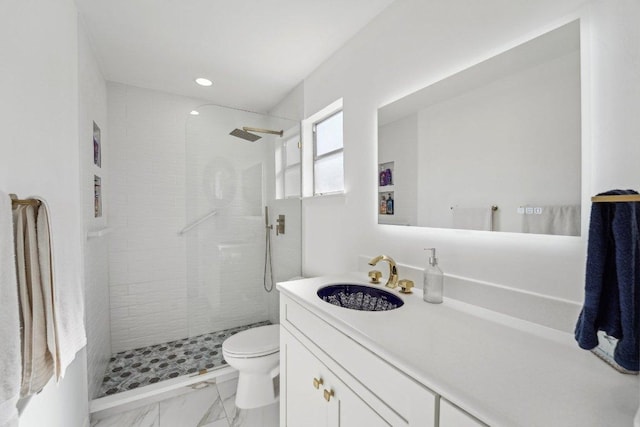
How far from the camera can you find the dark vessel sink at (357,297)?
4.10ft

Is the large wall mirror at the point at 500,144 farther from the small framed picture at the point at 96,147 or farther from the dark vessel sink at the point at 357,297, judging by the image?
the small framed picture at the point at 96,147

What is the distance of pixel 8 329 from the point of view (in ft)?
1.93

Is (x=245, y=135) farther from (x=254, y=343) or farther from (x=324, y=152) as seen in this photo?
(x=254, y=343)

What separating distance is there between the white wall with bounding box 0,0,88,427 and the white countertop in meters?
1.04

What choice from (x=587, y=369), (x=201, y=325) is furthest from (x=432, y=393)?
(x=201, y=325)

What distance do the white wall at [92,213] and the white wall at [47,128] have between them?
0.17 metres

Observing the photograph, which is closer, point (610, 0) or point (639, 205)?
point (639, 205)

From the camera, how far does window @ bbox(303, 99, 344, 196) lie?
1894 millimetres

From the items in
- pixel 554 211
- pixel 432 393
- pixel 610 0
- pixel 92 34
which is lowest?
pixel 432 393

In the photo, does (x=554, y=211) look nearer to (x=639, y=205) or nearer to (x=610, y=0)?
(x=639, y=205)

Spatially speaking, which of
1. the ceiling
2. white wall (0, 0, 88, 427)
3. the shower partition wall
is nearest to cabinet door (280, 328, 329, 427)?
white wall (0, 0, 88, 427)

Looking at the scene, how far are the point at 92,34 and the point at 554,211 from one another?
260 centimetres

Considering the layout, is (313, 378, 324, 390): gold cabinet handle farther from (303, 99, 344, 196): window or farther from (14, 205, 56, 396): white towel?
(303, 99, 344, 196): window

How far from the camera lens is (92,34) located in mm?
1675
